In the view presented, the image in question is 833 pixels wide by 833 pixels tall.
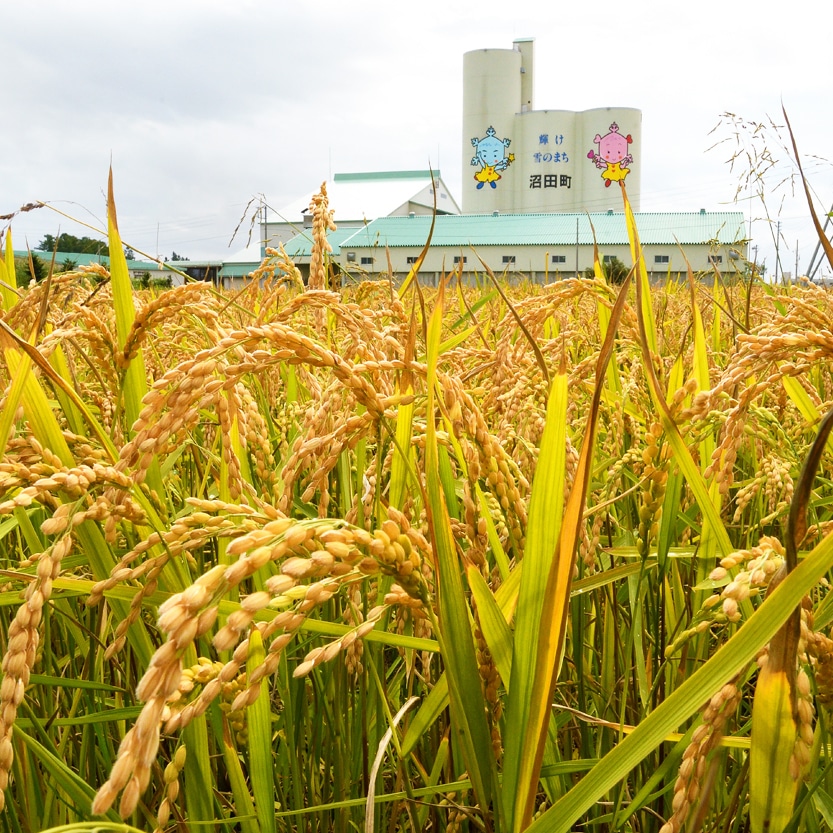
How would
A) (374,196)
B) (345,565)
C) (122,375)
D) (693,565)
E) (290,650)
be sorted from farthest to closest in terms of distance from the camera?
(374,196) → (693,565) → (290,650) → (122,375) → (345,565)

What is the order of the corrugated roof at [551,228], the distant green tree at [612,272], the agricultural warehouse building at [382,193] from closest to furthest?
the distant green tree at [612,272] < the corrugated roof at [551,228] < the agricultural warehouse building at [382,193]

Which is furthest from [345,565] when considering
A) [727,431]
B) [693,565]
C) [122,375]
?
[693,565]

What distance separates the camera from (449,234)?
1432 inches

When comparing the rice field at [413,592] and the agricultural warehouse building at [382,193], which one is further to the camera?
the agricultural warehouse building at [382,193]

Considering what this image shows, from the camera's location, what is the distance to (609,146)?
153 ft

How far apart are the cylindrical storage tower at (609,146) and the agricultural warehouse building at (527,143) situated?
6 cm

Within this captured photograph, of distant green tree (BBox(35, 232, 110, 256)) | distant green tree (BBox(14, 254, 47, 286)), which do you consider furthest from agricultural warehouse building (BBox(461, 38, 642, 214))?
distant green tree (BBox(35, 232, 110, 256))

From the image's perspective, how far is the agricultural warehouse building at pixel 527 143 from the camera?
46.7m

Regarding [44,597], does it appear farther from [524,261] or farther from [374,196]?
[374,196]

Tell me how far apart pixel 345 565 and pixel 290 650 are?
705 mm

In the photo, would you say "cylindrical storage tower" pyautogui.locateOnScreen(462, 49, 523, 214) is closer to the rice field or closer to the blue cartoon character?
the blue cartoon character

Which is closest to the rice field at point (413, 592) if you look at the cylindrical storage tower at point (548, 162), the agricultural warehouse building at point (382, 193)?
the agricultural warehouse building at point (382, 193)

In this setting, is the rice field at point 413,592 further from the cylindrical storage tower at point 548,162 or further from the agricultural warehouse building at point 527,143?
the cylindrical storage tower at point 548,162

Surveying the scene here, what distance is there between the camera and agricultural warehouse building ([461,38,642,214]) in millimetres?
46719
